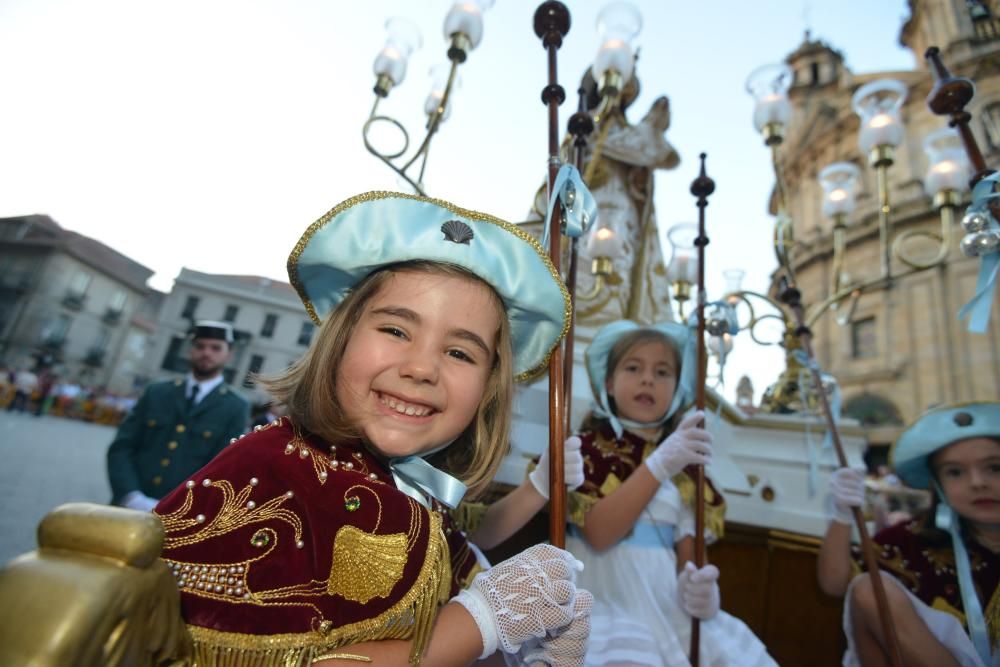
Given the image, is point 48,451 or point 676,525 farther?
point 48,451

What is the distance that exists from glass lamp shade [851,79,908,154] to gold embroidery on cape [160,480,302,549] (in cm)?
386

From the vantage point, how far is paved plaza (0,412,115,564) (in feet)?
10.4

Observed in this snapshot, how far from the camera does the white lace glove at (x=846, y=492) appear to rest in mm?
1933

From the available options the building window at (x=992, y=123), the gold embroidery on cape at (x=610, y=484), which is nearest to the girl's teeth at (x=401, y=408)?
the gold embroidery on cape at (x=610, y=484)

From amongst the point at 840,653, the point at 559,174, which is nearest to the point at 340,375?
the point at 559,174

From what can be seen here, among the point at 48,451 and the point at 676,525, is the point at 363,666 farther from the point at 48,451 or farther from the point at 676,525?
the point at 48,451

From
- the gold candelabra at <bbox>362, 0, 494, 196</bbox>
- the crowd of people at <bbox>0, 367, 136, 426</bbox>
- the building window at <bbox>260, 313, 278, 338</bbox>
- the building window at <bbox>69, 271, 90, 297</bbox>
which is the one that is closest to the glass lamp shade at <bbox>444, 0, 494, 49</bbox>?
the gold candelabra at <bbox>362, 0, 494, 196</bbox>

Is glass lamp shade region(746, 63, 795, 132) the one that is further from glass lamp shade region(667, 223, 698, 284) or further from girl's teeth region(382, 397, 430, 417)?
girl's teeth region(382, 397, 430, 417)

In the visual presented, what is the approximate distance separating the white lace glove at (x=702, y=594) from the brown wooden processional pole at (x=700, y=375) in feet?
0.12

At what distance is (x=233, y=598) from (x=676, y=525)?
5.54 ft

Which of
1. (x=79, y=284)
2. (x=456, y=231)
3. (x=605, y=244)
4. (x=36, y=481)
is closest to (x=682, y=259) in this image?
(x=605, y=244)

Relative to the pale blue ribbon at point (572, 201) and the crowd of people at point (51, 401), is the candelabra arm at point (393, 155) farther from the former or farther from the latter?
the crowd of people at point (51, 401)

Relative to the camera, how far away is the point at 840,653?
214cm

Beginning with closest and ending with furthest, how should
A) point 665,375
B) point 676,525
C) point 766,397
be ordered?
point 676,525
point 665,375
point 766,397
